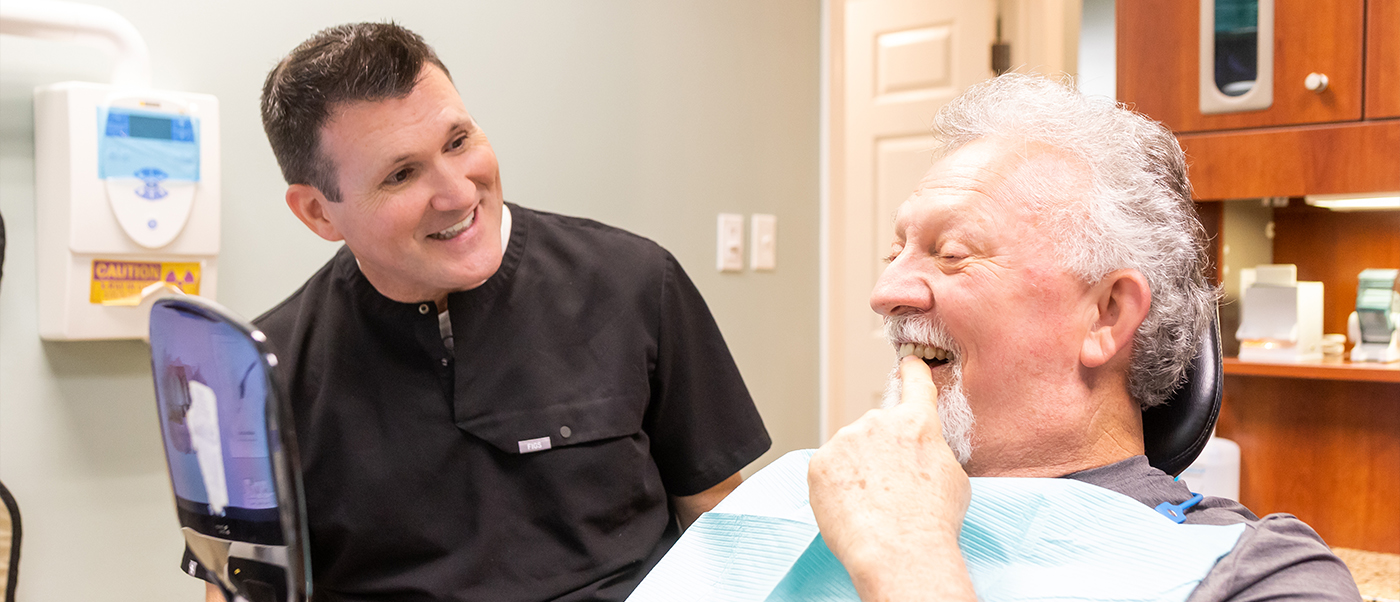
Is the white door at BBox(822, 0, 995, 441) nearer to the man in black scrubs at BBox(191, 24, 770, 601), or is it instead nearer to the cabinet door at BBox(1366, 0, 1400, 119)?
the cabinet door at BBox(1366, 0, 1400, 119)

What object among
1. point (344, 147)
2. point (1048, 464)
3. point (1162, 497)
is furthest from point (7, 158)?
point (1162, 497)

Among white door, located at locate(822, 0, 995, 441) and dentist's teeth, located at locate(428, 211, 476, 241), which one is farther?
white door, located at locate(822, 0, 995, 441)

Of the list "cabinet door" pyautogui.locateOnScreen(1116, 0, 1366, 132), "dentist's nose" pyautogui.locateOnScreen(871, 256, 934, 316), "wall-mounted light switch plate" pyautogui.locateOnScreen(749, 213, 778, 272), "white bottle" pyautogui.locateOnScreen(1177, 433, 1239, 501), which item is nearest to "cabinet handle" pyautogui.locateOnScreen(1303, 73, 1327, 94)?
"cabinet door" pyautogui.locateOnScreen(1116, 0, 1366, 132)

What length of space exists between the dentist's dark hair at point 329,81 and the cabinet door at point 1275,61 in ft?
4.95

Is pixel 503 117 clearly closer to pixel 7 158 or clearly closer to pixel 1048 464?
pixel 7 158

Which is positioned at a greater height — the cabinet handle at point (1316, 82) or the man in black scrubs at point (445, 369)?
the cabinet handle at point (1316, 82)

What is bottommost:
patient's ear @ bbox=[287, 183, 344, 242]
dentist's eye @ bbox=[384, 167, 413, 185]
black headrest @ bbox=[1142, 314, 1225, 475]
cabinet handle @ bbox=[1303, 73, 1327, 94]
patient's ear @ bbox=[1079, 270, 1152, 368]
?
black headrest @ bbox=[1142, 314, 1225, 475]

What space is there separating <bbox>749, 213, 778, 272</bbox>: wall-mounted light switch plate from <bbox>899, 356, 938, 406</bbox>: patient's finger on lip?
137cm

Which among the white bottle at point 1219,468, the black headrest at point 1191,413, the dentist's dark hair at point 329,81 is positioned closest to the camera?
the black headrest at point 1191,413

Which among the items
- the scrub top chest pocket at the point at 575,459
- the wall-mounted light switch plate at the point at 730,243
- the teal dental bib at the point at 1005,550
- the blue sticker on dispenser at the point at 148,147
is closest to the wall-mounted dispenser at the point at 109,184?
the blue sticker on dispenser at the point at 148,147

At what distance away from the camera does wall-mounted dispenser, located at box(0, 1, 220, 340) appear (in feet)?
4.28

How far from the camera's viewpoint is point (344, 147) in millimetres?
1224

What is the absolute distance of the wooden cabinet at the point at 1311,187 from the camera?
1.80m

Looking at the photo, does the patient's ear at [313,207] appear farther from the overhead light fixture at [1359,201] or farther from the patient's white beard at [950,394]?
the overhead light fixture at [1359,201]
